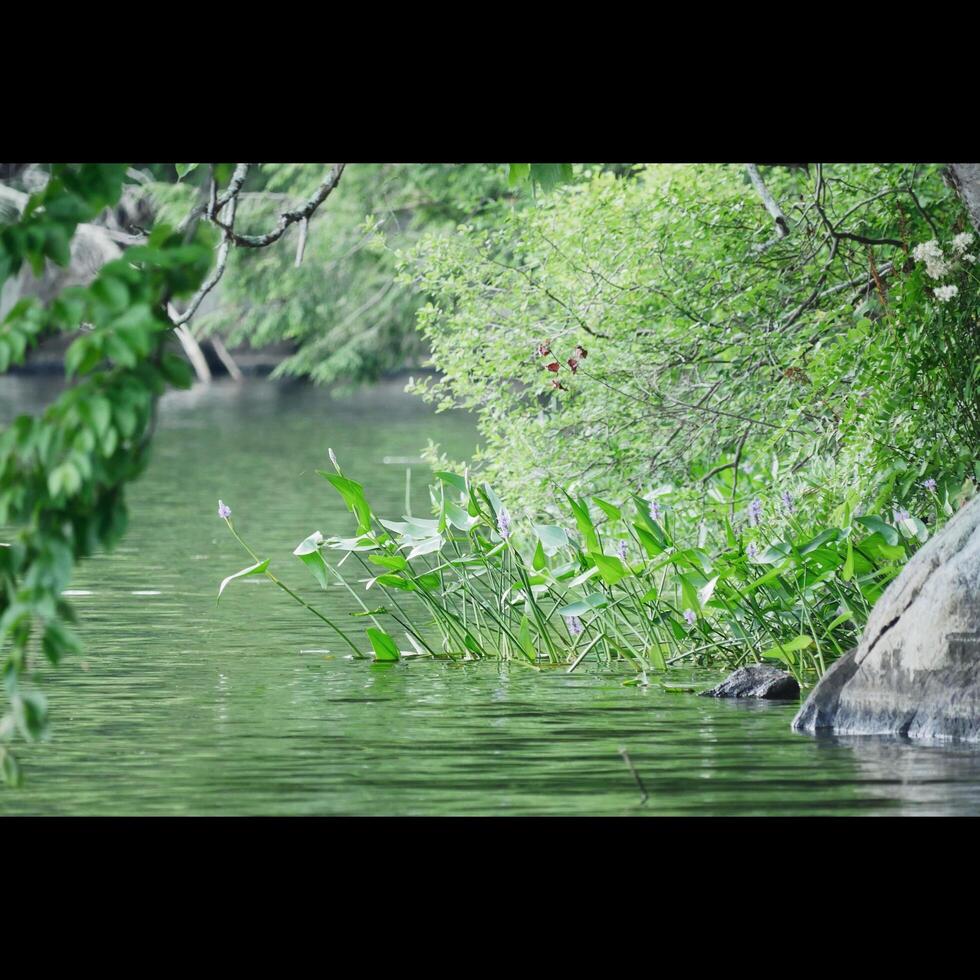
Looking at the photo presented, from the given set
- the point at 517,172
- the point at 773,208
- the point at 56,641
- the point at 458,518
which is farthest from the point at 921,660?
the point at 56,641

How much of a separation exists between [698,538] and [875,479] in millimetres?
1443

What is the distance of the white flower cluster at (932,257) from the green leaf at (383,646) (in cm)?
289

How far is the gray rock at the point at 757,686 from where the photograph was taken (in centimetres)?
818

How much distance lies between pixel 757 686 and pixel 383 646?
1804 millimetres

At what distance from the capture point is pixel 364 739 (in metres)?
7.34

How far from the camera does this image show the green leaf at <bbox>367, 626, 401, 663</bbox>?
29.7 feet

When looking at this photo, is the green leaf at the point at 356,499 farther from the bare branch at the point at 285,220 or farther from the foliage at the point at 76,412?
the foliage at the point at 76,412

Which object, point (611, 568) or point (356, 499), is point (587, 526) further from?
point (356, 499)

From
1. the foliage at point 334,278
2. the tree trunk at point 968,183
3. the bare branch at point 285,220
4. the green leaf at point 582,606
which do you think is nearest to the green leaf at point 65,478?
the bare branch at point 285,220

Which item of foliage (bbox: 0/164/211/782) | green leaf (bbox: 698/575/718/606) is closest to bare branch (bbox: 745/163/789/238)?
green leaf (bbox: 698/575/718/606)

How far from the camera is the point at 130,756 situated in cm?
704
